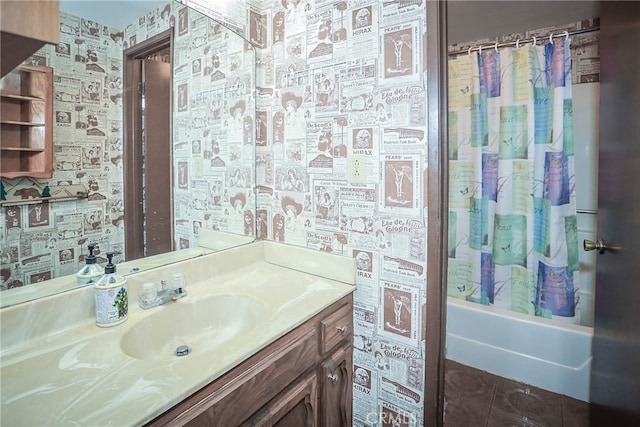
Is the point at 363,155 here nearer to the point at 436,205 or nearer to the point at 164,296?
the point at 436,205

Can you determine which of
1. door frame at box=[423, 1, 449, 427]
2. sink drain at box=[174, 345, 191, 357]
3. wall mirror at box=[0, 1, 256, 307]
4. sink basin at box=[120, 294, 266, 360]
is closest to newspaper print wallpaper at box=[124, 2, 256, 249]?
wall mirror at box=[0, 1, 256, 307]

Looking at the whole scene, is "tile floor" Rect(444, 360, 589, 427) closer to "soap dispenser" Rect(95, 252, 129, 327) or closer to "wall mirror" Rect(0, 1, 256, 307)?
"wall mirror" Rect(0, 1, 256, 307)

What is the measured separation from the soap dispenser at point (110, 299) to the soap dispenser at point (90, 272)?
2.4 inches

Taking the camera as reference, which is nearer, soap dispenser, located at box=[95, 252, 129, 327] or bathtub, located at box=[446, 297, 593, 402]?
soap dispenser, located at box=[95, 252, 129, 327]

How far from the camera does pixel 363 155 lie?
1.27 metres

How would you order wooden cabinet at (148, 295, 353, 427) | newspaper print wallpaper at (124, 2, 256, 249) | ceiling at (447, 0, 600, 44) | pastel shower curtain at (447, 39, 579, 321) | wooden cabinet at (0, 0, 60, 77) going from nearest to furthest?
1. wooden cabinet at (0, 0, 60, 77)
2. wooden cabinet at (148, 295, 353, 427)
3. newspaper print wallpaper at (124, 2, 256, 249)
4. ceiling at (447, 0, 600, 44)
5. pastel shower curtain at (447, 39, 579, 321)

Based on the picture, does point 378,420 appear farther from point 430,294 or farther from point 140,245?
point 140,245

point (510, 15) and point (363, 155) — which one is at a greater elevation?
point (510, 15)

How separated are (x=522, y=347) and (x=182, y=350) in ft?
6.10

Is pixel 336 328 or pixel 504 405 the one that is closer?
pixel 336 328

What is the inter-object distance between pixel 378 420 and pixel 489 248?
4.84 ft

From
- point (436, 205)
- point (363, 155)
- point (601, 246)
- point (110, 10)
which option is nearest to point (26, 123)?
point (110, 10)

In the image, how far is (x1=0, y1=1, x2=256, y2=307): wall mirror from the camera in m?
0.92

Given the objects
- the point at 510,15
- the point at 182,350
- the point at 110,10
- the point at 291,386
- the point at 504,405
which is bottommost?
the point at 504,405
